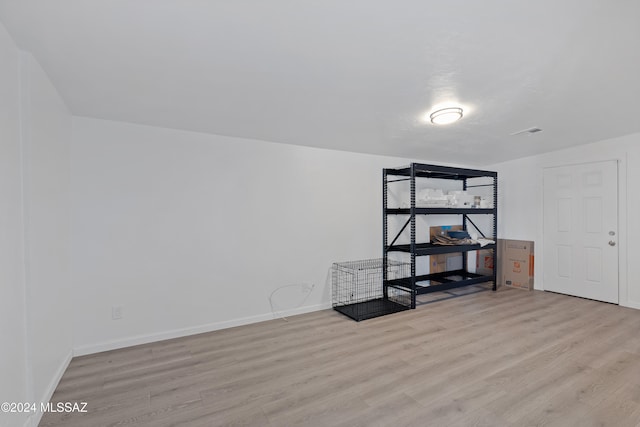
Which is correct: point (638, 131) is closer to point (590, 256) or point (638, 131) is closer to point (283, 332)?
point (590, 256)

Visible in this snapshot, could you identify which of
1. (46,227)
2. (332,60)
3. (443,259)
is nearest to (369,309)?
(443,259)

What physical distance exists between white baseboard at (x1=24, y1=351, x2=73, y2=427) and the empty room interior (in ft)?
0.11

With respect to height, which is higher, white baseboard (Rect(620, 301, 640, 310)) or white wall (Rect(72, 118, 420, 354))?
white wall (Rect(72, 118, 420, 354))

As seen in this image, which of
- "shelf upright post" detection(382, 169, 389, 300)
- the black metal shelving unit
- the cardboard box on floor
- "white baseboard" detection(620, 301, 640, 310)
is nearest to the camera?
"white baseboard" detection(620, 301, 640, 310)

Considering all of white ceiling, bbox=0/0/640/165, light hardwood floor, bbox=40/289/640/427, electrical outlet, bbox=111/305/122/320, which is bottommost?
light hardwood floor, bbox=40/289/640/427

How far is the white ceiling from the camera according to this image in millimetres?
1492

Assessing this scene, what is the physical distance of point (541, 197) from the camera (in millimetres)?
4660

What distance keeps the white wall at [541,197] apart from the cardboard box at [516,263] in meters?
0.15

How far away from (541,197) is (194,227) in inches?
197

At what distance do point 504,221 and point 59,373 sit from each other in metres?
5.97

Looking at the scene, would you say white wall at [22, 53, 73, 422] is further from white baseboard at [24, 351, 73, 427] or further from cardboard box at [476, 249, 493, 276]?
cardboard box at [476, 249, 493, 276]

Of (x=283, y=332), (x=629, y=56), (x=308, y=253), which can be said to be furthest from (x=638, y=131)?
(x=283, y=332)

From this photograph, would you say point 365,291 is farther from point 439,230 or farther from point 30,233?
point 30,233

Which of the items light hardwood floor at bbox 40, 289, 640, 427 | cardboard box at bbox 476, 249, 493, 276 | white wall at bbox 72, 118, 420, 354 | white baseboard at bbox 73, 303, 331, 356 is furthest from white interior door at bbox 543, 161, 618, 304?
white baseboard at bbox 73, 303, 331, 356
